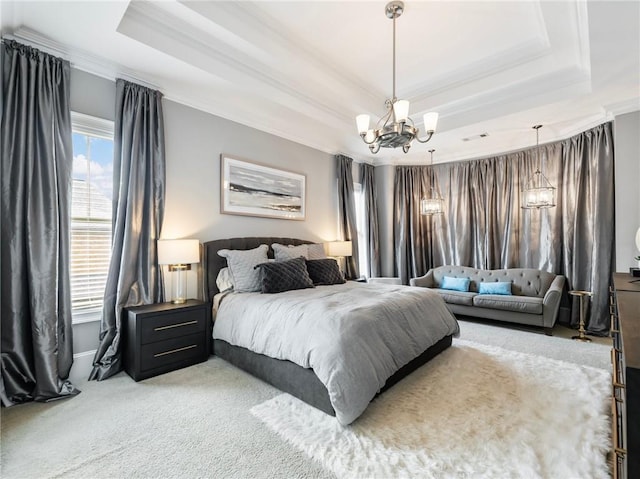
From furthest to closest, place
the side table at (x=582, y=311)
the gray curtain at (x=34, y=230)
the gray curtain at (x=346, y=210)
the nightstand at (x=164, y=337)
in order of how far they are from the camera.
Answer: the gray curtain at (x=346, y=210) < the side table at (x=582, y=311) < the nightstand at (x=164, y=337) < the gray curtain at (x=34, y=230)

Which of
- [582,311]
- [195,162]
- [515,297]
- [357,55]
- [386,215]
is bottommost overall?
[582,311]

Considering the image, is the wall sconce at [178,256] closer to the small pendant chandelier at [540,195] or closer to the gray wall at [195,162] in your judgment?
the gray wall at [195,162]

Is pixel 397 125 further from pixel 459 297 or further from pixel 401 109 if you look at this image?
pixel 459 297

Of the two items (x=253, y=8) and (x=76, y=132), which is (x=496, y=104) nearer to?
(x=253, y=8)

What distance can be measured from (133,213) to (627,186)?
5.39 m

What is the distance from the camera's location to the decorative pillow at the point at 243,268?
329 centimetres

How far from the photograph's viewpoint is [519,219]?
5.05 metres

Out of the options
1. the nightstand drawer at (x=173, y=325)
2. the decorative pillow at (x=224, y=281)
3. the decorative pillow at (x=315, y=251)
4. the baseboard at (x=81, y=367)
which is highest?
the decorative pillow at (x=315, y=251)

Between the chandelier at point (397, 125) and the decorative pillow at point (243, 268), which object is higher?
the chandelier at point (397, 125)

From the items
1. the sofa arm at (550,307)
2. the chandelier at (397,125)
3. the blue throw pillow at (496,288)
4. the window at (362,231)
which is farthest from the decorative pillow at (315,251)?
the sofa arm at (550,307)

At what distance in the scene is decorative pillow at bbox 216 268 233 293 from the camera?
3.38 m

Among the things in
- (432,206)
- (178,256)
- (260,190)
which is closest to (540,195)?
(432,206)

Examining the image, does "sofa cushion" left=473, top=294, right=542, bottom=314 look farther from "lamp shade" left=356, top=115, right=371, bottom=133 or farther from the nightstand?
the nightstand

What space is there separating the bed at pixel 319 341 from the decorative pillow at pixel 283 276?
12 cm
